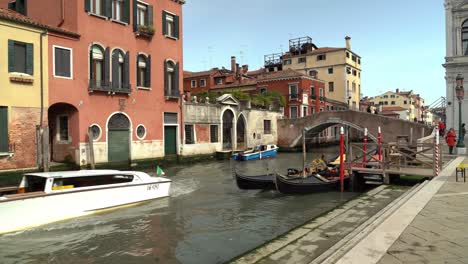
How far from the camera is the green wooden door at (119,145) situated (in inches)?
662

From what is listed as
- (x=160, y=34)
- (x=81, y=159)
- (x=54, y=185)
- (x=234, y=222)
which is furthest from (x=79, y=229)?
(x=160, y=34)

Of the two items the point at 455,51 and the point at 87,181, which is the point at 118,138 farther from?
the point at 455,51

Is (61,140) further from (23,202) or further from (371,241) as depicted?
(371,241)

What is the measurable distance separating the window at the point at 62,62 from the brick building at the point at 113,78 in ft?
0.12

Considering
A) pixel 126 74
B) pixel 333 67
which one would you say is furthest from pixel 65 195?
pixel 333 67

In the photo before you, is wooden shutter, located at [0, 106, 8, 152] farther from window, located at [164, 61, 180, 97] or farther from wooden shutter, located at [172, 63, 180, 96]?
wooden shutter, located at [172, 63, 180, 96]

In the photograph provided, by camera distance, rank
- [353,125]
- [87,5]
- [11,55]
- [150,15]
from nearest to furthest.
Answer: [11,55] → [87,5] → [150,15] → [353,125]

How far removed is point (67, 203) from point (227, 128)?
1780 centimetres

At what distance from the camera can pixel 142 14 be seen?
18.7 metres

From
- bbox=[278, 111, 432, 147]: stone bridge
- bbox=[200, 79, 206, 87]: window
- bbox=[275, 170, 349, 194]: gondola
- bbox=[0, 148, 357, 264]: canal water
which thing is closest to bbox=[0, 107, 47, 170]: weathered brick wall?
bbox=[0, 148, 357, 264]: canal water

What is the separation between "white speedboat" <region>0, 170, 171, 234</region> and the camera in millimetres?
7352

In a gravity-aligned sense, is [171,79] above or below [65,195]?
above

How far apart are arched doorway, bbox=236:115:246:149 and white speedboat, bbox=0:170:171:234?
16.8 m

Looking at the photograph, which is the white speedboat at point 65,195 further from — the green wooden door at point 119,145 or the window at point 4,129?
the green wooden door at point 119,145
